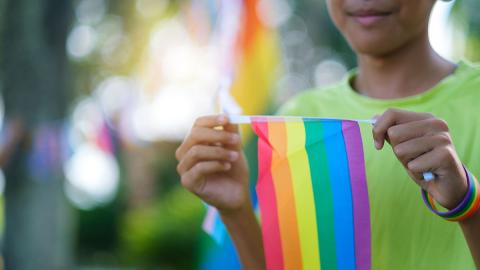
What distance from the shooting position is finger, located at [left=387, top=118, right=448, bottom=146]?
1176 millimetres

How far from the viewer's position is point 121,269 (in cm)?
1120

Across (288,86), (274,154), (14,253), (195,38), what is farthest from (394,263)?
(288,86)

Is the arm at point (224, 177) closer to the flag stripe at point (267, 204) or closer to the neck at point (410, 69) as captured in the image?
the flag stripe at point (267, 204)

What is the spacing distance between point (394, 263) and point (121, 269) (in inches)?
399

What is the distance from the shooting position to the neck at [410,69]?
1.55m

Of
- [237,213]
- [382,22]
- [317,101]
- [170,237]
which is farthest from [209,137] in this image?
[170,237]

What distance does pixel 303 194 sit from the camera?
143 cm

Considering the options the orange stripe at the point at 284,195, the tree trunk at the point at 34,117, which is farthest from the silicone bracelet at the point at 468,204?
the tree trunk at the point at 34,117

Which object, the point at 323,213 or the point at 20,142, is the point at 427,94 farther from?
the point at 20,142

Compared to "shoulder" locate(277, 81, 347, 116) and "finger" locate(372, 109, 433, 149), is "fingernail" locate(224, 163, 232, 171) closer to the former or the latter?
"shoulder" locate(277, 81, 347, 116)

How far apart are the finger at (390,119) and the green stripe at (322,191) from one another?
7.6 inches

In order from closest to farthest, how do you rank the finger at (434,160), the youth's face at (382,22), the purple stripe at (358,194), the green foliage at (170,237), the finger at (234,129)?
the finger at (434,160)
the purple stripe at (358,194)
the youth's face at (382,22)
the finger at (234,129)
the green foliage at (170,237)

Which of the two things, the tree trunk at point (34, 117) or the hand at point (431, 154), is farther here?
the tree trunk at point (34, 117)

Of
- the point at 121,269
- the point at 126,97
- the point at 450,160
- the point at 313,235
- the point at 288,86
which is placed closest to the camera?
the point at 450,160
